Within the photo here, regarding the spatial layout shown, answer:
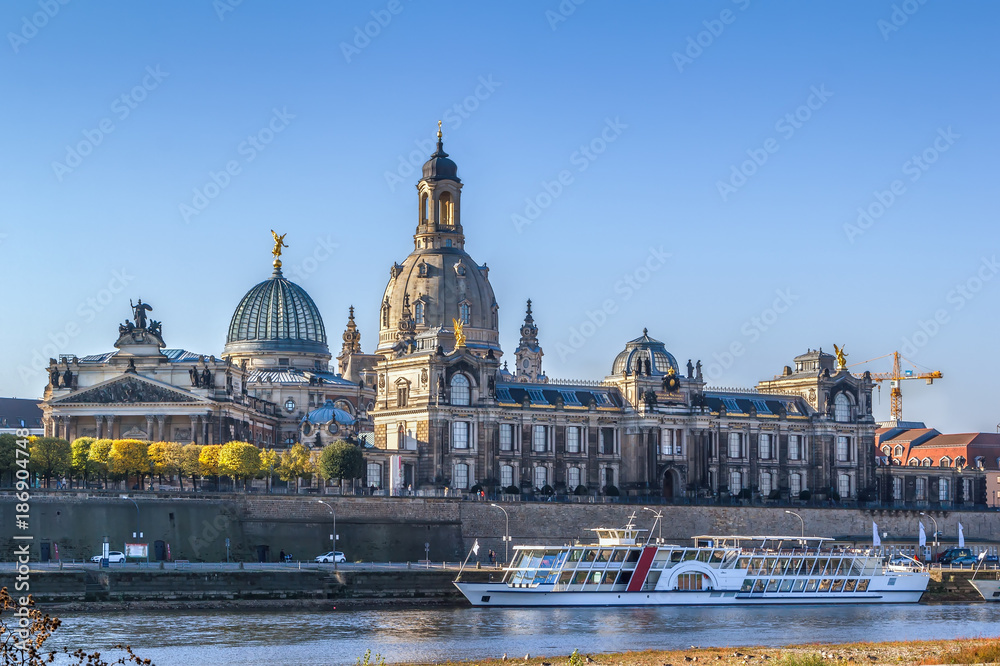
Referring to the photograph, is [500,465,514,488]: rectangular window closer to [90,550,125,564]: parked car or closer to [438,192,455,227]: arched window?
[90,550,125,564]: parked car

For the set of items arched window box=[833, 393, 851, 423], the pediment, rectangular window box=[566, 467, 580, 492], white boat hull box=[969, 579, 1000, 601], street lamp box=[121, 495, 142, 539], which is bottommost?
white boat hull box=[969, 579, 1000, 601]

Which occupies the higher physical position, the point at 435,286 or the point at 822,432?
the point at 435,286

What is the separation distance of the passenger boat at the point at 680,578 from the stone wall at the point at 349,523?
53.5ft

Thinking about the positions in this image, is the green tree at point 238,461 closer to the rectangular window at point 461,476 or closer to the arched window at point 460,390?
the rectangular window at point 461,476

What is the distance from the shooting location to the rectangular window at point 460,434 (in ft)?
392

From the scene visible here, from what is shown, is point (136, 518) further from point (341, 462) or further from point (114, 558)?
point (341, 462)

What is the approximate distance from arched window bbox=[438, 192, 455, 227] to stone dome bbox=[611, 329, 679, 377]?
29.1 meters

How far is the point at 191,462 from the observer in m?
114

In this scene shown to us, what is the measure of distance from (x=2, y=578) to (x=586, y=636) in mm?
29569

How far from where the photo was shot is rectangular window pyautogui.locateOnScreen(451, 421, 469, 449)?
392ft

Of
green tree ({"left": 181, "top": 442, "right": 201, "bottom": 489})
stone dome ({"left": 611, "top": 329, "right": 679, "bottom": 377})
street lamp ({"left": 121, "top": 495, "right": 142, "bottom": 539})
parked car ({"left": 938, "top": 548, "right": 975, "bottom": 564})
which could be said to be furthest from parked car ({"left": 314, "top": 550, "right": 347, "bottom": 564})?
parked car ({"left": 938, "top": 548, "right": 975, "bottom": 564})

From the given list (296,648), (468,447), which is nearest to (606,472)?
(468,447)

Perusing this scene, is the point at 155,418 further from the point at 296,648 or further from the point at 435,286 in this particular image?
the point at 296,648

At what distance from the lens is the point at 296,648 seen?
6419 cm
